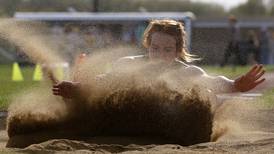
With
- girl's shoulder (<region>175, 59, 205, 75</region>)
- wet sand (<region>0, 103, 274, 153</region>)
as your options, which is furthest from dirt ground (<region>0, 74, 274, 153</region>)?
girl's shoulder (<region>175, 59, 205, 75</region>)

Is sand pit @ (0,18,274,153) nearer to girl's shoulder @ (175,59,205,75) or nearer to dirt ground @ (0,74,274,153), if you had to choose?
Result: dirt ground @ (0,74,274,153)

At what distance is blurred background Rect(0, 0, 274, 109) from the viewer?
15.1 m

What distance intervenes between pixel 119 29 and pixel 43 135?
2306 cm

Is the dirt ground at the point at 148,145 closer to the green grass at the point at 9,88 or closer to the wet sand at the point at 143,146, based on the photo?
the wet sand at the point at 143,146

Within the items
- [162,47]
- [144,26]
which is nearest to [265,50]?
[144,26]

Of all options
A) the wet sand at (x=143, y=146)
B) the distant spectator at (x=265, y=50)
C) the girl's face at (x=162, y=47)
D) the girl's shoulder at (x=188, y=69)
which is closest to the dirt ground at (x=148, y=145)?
the wet sand at (x=143, y=146)

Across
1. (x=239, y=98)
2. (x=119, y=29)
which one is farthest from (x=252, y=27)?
(x=239, y=98)

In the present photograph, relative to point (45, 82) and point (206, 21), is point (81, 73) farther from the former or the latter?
point (206, 21)

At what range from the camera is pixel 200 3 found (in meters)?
68.2

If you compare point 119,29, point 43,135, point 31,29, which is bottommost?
point 43,135

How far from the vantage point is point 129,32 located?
91.7 ft

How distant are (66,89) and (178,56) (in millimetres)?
1191

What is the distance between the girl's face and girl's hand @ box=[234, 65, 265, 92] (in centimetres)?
62

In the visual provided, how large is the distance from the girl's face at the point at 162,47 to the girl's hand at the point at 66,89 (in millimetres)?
794
